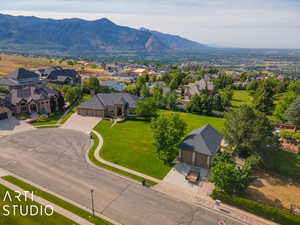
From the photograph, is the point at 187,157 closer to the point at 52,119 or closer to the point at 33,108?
the point at 52,119

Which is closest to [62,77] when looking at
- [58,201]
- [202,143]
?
[58,201]

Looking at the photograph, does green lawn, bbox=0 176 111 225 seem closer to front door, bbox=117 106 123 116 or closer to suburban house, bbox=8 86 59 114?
front door, bbox=117 106 123 116

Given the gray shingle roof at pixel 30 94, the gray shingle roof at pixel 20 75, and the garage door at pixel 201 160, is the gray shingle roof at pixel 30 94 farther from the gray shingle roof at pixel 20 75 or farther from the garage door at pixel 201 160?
the garage door at pixel 201 160

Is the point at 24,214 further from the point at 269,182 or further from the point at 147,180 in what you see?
the point at 269,182

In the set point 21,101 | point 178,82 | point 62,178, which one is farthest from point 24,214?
point 178,82

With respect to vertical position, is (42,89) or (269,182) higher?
(42,89)

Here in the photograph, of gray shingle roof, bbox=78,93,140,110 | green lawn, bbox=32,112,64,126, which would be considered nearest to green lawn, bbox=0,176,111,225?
green lawn, bbox=32,112,64,126
